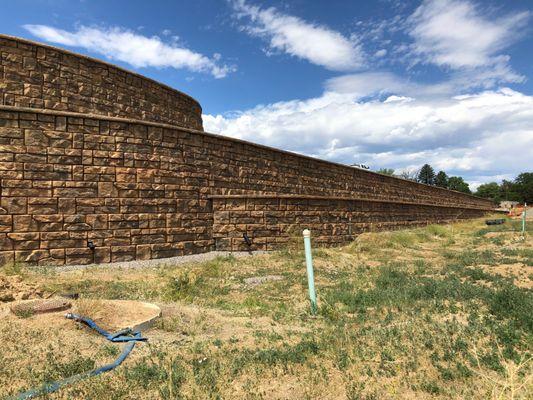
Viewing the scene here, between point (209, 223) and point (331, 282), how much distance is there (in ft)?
16.8

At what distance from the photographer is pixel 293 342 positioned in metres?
4.61

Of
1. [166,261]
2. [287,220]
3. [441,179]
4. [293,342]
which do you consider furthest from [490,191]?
[293,342]

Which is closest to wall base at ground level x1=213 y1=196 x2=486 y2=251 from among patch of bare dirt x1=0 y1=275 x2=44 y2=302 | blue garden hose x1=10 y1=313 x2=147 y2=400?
patch of bare dirt x1=0 y1=275 x2=44 y2=302

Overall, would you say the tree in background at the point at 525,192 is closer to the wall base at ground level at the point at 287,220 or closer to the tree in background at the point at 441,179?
the tree in background at the point at 441,179

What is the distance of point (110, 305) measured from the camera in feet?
18.1

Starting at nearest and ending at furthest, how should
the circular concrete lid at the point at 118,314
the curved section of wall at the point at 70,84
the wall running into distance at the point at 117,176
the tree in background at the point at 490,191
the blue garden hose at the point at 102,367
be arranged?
the blue garden hose at the point at 102,367 < the circular concrete lid at the point at 118,314 < the wall running into distance at the point at 117,176 < the curved section of wall at the point at 70,84 < the tree in background at the point at 490,191

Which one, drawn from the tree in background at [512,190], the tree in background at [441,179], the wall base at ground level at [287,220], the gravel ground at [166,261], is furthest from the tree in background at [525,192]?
the gravel ground at [166,261]

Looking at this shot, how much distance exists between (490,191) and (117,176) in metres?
111

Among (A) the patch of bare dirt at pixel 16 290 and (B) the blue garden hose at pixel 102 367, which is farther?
(A) the patch of bare dirt at pixel 16 290

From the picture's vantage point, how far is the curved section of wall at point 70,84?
34.7ft

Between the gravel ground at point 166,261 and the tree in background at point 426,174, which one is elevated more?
the tree in background at point 426,174

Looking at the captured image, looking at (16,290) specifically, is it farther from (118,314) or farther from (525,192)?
(525,192)

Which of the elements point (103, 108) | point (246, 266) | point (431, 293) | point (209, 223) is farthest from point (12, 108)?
point (431, 293)

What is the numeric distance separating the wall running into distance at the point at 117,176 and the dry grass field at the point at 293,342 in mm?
1873
